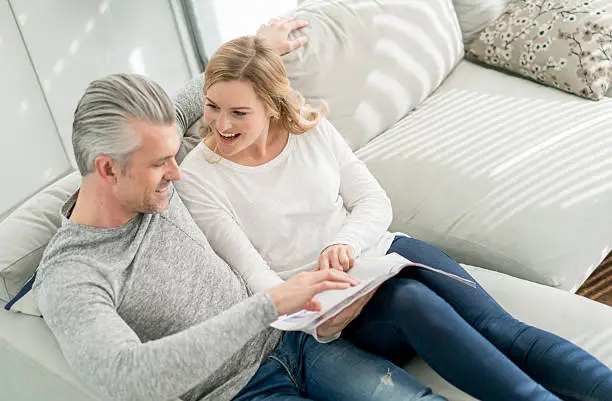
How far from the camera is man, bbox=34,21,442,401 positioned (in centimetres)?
117

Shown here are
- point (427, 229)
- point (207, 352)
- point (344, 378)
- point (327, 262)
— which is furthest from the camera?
point (427, 229)

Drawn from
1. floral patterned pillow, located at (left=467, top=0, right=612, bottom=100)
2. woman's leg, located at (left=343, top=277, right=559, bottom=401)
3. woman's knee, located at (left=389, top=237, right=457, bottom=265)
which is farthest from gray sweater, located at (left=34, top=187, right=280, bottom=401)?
floral patterned pillow, located at (left=467, top=0, right=612, bottom=100)

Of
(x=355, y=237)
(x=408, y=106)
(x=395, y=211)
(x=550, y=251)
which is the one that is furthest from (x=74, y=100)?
(x=550, y=251)

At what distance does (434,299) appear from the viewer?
1370 mm

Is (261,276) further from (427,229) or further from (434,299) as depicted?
(427,229)

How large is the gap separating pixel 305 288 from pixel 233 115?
477 millimetres

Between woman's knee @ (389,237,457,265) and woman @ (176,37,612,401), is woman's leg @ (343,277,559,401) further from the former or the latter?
woman's knee @ (389,237,457,265)

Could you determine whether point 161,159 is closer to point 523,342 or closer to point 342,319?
point 342,319

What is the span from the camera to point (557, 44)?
233 cm

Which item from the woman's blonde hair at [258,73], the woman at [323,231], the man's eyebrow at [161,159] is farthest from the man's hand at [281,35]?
the man's eyebrow at [161,159]

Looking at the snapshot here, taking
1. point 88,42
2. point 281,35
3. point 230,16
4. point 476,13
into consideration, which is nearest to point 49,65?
point 88,42

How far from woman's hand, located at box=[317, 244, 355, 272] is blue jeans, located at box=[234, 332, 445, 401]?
Answer: 0.15m

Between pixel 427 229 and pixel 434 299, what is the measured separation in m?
0.52

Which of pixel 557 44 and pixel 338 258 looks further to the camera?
pixel 557 44
